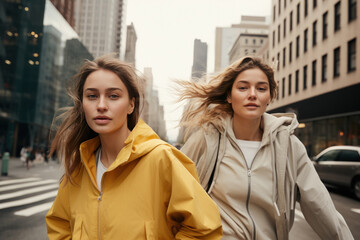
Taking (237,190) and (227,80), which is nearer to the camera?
(237,190)

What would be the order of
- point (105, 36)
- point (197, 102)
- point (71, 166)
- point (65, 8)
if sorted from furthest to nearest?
point (105, 36)
point (65, 8)
point (197, 102)
point (71, 166)

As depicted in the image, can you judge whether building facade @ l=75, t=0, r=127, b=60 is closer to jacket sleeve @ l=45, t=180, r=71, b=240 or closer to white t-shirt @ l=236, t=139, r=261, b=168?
white t-shirt @ l=236, t=139, r=261, b=168

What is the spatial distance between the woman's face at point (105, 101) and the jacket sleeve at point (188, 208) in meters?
0.44

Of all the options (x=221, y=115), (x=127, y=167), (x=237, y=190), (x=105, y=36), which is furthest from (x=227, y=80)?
(x=105, y=36)

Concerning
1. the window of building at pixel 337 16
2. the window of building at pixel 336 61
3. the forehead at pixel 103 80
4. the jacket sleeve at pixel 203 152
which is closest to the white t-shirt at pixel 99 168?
the forehead at pixel 103 80

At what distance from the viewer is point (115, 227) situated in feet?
5.49

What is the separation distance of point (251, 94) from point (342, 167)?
975 cm

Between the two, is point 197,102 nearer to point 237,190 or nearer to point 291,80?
point 237,190

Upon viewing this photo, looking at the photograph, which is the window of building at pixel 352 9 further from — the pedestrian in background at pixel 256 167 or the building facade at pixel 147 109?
the pedestrian in background at pixel 256 167

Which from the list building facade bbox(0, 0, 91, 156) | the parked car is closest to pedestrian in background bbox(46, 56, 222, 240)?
the parked car

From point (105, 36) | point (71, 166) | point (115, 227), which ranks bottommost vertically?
point (115, 227)

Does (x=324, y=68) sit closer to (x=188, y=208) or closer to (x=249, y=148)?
(x=249, y=148)

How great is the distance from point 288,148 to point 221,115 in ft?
2.49

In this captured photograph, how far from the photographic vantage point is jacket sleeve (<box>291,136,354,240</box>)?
7.37 ft
